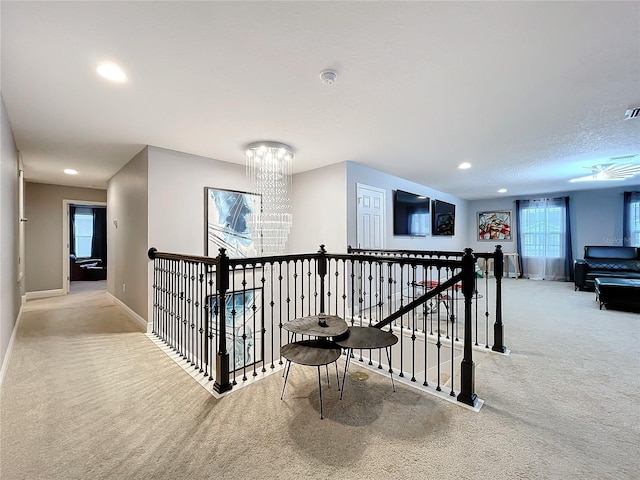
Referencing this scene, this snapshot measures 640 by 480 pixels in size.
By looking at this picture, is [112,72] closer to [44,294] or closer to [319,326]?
[319,326]

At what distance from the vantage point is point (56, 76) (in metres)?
2.14

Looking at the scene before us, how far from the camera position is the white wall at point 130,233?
387 centimetres

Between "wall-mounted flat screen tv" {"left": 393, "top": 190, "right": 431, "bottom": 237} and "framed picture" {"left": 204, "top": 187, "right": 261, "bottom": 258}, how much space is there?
9.21 feet

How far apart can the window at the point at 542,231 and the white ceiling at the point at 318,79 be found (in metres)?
4.78

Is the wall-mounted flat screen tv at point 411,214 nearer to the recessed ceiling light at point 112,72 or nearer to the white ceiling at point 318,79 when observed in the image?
the white ceiling at point 318,79

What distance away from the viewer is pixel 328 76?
6.89 feet

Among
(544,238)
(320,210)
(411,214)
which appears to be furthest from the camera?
(544,238)

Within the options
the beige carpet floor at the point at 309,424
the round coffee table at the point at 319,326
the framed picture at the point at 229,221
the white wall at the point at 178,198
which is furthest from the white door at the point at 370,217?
the beige carpet floor at the point at 309,424

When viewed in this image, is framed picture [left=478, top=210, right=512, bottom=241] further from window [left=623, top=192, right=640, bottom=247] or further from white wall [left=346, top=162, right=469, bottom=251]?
window [left=623, top=192, right=640, bottom=247]

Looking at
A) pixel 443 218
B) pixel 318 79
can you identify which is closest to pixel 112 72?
pixel 318 79

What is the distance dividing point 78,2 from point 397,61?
1.91m

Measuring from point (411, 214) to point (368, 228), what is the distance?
5.49 ft

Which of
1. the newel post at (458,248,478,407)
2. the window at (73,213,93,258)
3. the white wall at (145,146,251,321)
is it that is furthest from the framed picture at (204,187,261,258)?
the window at (73,213,93,258)

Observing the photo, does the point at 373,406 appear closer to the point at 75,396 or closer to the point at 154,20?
the point at 75,396
